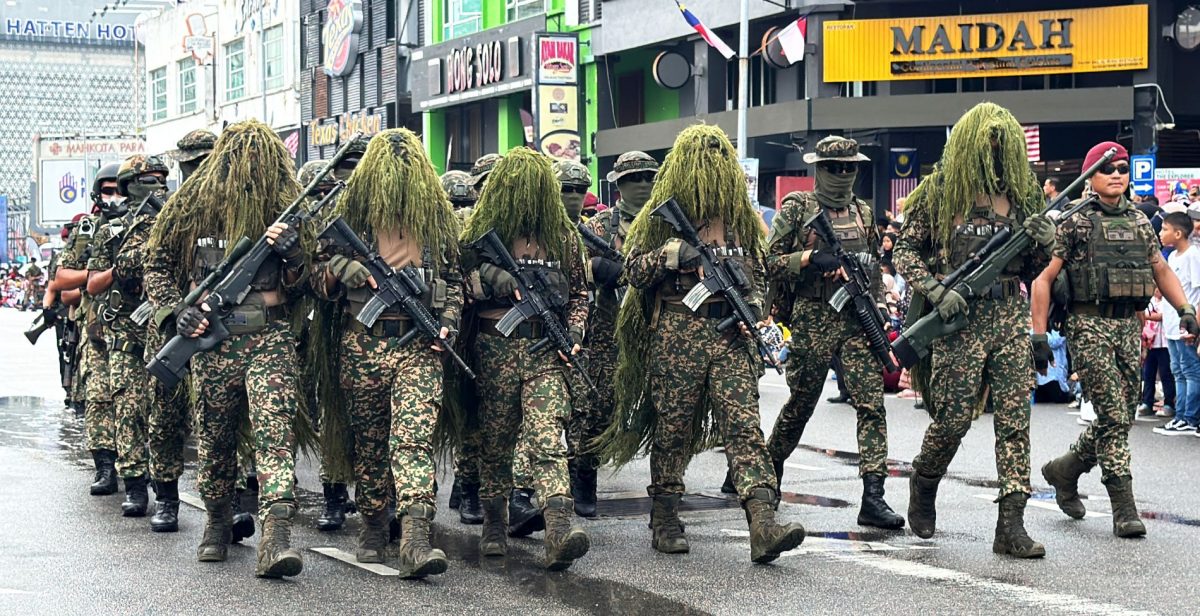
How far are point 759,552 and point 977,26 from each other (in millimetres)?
21276

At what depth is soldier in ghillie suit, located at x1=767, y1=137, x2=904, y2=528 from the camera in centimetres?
897

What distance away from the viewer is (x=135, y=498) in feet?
31.5

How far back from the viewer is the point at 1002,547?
8.09 metres

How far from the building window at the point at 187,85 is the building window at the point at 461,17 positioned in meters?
23.1

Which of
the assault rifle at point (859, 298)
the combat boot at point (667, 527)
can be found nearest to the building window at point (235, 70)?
the assault rifle at point (859, 298)

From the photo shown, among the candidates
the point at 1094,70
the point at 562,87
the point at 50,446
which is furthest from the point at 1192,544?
the point at 562,87

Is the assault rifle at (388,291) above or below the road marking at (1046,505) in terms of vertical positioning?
above

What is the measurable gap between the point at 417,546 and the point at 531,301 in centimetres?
133

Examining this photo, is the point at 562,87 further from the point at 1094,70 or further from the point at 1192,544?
the point at 1192,544

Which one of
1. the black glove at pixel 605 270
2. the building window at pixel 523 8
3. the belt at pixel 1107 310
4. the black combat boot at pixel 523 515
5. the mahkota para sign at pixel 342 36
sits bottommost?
the black combat boot at pixel 523 515

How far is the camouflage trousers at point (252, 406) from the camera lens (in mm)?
7664

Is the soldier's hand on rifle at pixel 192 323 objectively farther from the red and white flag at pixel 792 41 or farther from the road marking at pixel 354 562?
the red and white flag at pixel 792 41

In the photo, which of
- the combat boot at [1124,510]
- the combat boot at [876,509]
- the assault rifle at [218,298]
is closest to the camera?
the assault rifle at [218,298]

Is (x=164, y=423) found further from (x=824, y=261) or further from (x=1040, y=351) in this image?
(x=1040, y=351)
